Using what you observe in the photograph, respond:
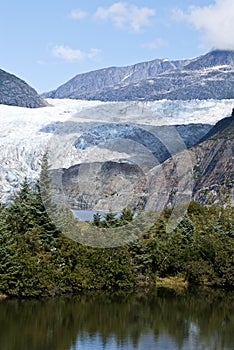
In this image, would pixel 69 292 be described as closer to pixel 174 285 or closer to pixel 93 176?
pixel 174 285

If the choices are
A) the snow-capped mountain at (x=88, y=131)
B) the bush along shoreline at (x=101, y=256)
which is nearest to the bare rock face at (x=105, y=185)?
the snow-capped mountain at (x=88, y=131)

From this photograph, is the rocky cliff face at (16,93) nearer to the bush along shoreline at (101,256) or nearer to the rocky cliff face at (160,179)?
the rocky cliff face at (160,179)

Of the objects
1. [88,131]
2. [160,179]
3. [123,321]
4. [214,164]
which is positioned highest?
[88,131]

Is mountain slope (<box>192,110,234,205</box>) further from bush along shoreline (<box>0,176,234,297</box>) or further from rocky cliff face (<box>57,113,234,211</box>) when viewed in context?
bush along shoreline (<box>0,176,234,297</box>)

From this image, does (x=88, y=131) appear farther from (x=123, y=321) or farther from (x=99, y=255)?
(x=123, y=321)

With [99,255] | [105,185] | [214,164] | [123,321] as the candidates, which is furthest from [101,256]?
[214,164]
